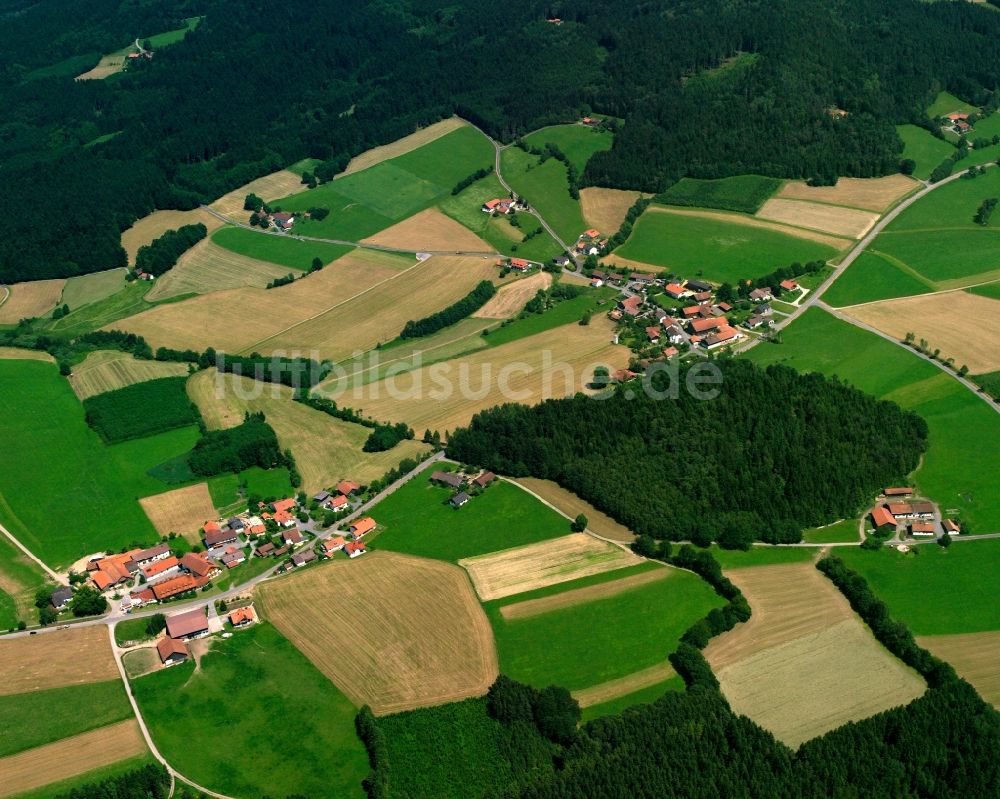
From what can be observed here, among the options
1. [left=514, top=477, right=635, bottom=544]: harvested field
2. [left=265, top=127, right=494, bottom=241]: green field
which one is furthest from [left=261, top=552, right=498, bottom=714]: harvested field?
[left=265, top=127, right=494, bottom=241]: green field

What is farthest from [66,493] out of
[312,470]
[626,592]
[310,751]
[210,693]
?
[626,592]

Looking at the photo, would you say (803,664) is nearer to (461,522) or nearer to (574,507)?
(574,507)

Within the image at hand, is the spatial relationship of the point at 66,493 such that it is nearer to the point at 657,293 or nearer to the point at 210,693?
the point at 210,693

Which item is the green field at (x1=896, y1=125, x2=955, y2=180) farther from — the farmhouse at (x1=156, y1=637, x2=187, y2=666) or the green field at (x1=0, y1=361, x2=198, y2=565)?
the farmhouse at (x1=156, y1=637, x2=187, y2=666)

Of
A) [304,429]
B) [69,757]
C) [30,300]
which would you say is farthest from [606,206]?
[69,757]

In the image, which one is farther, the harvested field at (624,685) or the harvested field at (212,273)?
the harvested field at (212,273)

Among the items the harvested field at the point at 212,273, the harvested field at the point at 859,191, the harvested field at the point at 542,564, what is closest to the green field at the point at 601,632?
the harvested field at the point at 542,564

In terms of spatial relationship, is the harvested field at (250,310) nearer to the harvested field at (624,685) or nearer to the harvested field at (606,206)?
the harvested field at (606,206)
